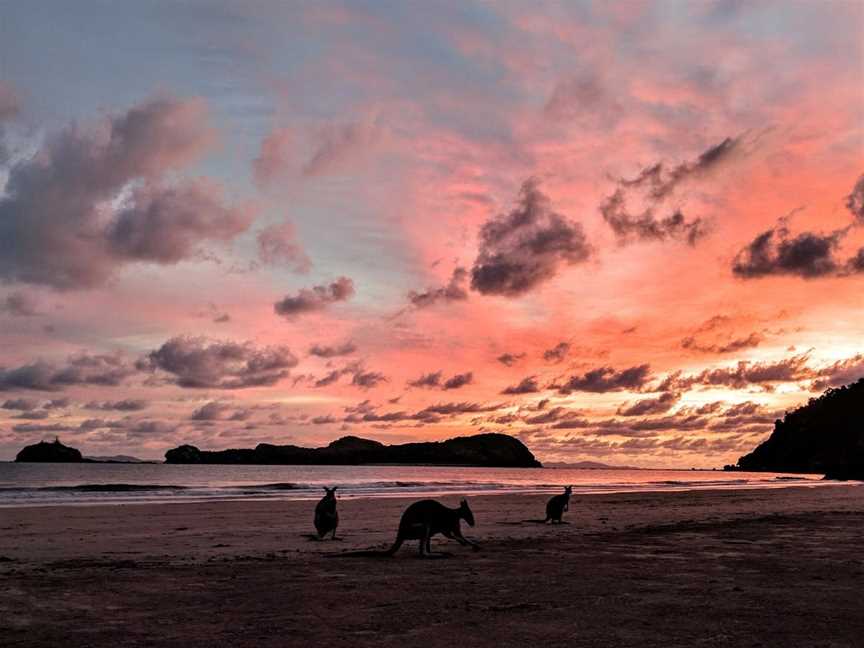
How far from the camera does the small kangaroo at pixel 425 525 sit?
18.9 meters

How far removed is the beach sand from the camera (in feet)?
33.3

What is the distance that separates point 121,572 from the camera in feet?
52.0

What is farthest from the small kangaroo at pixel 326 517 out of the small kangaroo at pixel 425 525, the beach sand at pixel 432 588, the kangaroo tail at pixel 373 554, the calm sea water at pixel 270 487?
the calm sea water at pixel 270 487

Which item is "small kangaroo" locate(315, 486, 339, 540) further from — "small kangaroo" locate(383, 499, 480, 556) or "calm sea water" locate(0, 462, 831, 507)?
"calm sea water" locate(0, 462, 831, 507)

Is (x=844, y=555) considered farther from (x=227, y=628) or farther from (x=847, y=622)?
(x=227, y=628)

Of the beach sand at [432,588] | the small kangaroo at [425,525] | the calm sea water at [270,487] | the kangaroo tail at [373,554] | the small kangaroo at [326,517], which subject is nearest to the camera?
the beach sand at [432,588]

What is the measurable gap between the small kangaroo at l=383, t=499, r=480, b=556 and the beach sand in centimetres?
47

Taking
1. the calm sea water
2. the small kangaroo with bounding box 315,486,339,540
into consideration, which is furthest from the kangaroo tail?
the calm sea water

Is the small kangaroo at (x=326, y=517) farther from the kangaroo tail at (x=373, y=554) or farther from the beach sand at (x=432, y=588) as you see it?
the kangaroo tail at (x=373, y=554)

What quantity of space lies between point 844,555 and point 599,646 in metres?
12.7

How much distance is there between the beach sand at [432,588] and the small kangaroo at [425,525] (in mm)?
471

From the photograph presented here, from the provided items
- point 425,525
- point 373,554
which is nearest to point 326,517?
point 373,554

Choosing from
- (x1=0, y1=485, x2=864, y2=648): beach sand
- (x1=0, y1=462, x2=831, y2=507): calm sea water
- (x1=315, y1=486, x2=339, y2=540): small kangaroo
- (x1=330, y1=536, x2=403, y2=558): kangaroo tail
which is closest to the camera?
(x1=0, y1=485, x2=864, y2=648): beach sand

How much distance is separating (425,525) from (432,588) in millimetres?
5345
